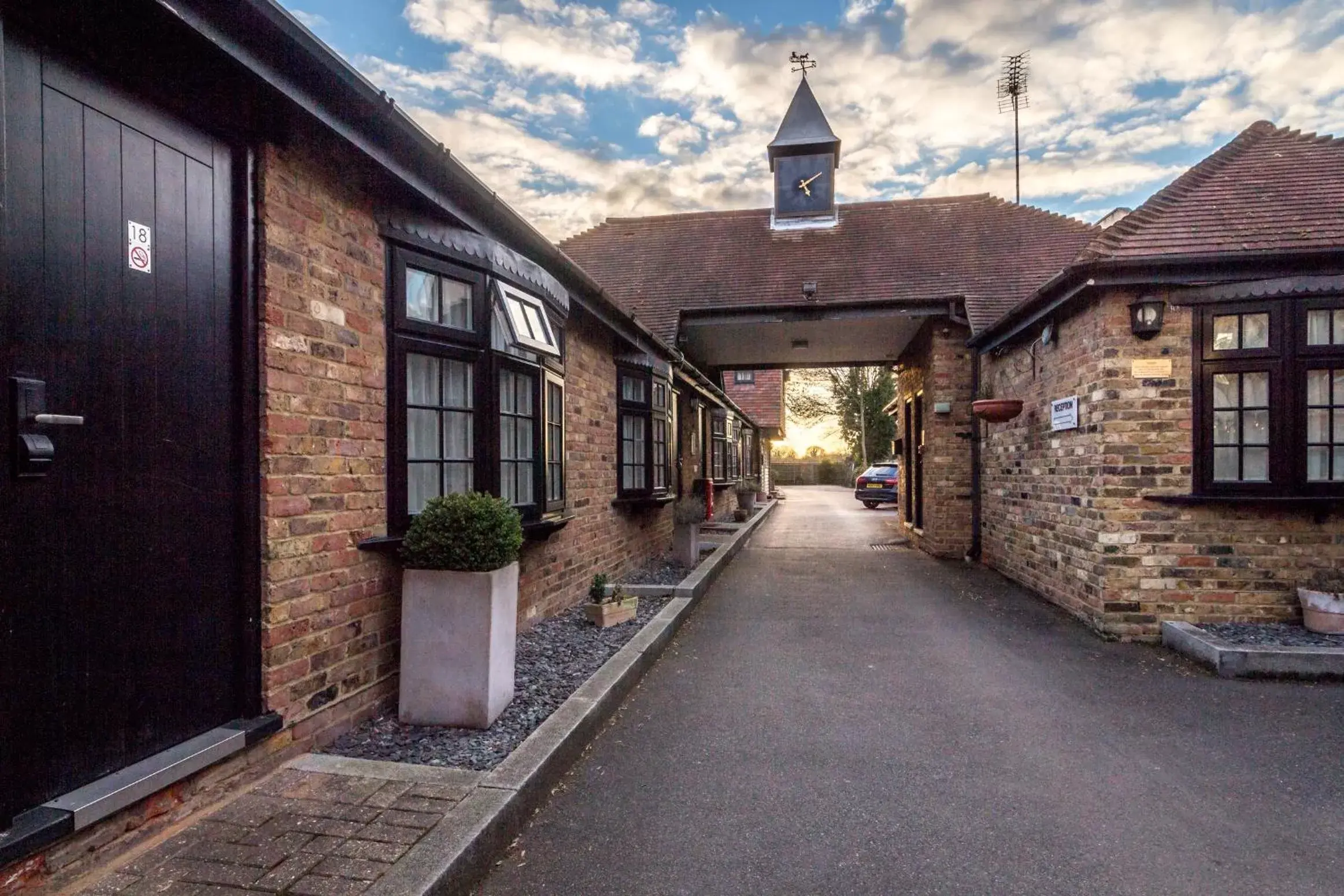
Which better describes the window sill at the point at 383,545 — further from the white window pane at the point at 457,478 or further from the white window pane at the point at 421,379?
the white window pane at the point at 421,379

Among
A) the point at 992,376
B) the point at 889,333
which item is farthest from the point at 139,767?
the point at 889,333

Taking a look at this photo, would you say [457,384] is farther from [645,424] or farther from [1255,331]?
[1255,331]

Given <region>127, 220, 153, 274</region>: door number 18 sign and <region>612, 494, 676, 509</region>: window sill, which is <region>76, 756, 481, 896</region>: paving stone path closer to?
<region>127, 220, 153, 274</region>: door number 18 sign

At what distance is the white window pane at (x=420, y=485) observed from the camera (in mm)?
3783

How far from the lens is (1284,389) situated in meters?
5.43

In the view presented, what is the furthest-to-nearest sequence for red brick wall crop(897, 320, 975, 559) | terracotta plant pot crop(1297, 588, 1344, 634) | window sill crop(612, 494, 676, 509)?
red brick wall crop(897, 320, 975, 559), window sill crop(612, 494, 676, 509), terracotta plant pot crop(1297, 588, 1344, 634)

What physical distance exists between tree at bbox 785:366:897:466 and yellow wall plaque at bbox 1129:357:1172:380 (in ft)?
83.2

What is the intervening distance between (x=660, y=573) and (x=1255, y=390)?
6.08m

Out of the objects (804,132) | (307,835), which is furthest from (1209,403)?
(804,132)

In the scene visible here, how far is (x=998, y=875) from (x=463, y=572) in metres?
2.56

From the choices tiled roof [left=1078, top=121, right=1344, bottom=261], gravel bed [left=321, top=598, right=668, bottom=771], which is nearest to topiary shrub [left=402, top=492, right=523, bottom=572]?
gravel bed [left=321, top=598, right=668, bottom=771]

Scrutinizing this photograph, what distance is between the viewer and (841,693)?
4.53 m

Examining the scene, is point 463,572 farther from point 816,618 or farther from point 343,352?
point 816,618

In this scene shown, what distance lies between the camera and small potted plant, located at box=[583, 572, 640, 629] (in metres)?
5.72
